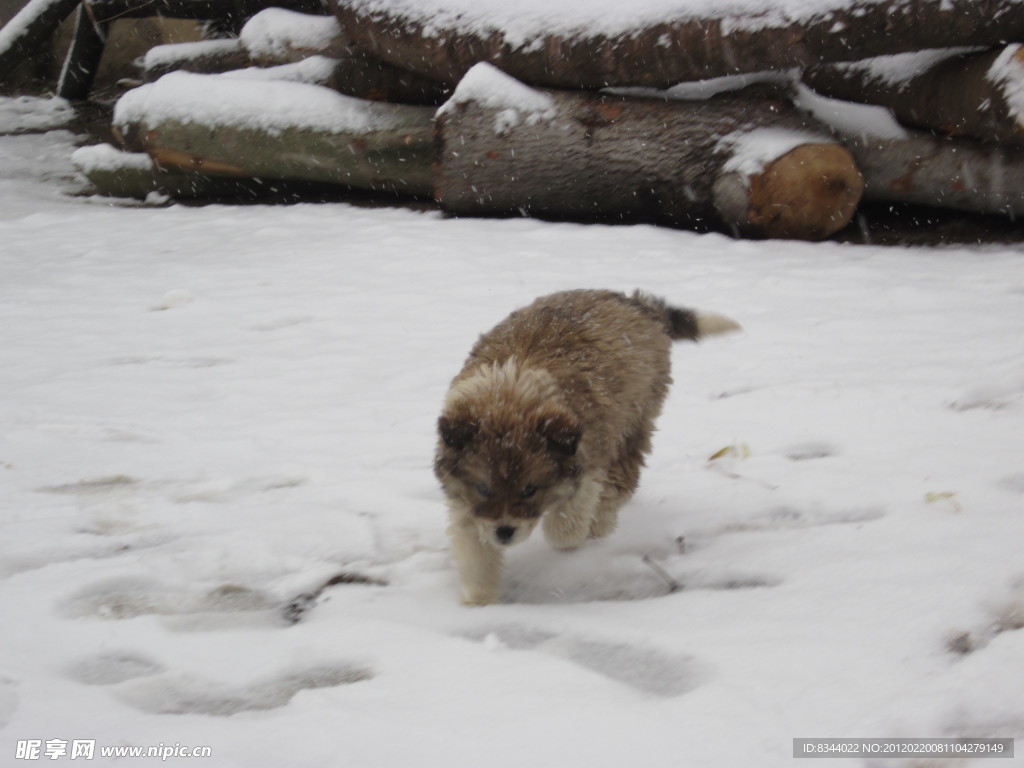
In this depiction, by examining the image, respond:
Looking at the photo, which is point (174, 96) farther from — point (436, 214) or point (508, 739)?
point (508, 739)

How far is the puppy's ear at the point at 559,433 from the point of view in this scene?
3281mm

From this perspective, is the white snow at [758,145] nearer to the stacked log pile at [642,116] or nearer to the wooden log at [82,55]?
the stacked log pile at [642,116]

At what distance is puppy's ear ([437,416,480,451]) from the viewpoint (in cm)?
329

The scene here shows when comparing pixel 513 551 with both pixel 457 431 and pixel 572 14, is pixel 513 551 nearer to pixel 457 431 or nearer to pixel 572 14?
pixel 457 431

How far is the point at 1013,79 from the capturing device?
6.76 metres

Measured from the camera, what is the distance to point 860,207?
27.5 ft

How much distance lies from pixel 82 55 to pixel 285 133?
23.4ft

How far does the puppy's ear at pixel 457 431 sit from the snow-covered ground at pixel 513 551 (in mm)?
558

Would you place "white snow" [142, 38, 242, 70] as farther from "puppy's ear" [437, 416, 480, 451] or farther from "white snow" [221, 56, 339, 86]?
"puppy's ear" [437, 416, 480, 451]

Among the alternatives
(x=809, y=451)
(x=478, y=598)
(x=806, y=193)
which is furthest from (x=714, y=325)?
(x=806, y=193)

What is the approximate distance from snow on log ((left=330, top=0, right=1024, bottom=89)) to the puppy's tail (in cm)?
369

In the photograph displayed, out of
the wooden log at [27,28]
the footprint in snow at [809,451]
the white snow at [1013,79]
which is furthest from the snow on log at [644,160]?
the wooden log at [27,28]

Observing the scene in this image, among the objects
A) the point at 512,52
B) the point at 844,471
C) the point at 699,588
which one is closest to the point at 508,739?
the point at 699,588

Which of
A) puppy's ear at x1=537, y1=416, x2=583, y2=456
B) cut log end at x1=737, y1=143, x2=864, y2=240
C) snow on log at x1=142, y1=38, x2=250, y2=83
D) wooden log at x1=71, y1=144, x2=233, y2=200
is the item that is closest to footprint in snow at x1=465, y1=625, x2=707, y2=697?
puppy's ear at x1=537, y1=416, x2=583, y2=456
